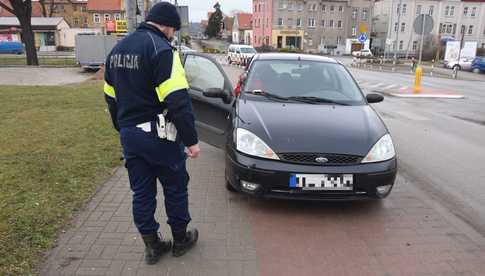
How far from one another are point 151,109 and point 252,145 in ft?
4.76

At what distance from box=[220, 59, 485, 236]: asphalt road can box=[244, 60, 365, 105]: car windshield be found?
1428 millimetres

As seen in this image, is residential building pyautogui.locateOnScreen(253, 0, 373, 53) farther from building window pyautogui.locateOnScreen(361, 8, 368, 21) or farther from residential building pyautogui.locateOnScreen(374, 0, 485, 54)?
residential building pyautogui.locateOnScreen(374, 0, 485, 54)

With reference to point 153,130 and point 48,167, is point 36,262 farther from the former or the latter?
point 48,167

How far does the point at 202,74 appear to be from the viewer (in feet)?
20.0

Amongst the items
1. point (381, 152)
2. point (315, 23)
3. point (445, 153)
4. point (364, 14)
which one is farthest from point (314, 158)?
point (364, 14)

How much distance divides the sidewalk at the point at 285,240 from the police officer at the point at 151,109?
0.44m

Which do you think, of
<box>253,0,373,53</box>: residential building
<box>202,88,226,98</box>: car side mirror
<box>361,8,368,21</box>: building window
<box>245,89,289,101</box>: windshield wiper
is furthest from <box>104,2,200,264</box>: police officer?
<box>361,8,368,21</box>: building window

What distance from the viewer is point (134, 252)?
3469mm

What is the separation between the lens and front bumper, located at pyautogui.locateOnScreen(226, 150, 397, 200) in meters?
4.02

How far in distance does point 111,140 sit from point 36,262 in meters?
4.03

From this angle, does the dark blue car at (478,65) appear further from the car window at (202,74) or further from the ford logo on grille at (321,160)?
the ford logo on grille at (321,160)

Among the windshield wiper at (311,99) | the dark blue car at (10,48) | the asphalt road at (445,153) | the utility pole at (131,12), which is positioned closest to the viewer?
the asphalt road at (445,153)

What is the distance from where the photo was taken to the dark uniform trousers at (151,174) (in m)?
3.02

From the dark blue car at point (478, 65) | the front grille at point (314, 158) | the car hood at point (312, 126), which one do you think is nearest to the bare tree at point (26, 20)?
the car hood at point (312, 126)
